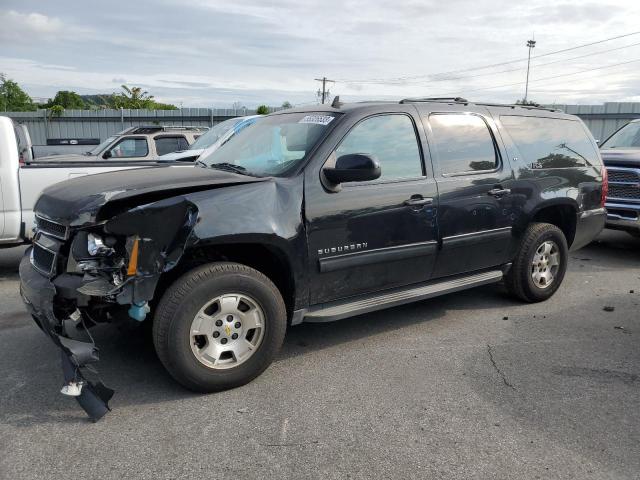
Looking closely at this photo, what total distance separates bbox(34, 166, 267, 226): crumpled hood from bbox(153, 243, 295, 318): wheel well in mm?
415

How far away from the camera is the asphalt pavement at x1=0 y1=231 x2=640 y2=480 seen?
279 cm

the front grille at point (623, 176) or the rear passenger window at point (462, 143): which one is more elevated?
the rear passenger window at point (462, 143)

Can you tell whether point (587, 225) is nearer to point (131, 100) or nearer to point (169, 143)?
point (169, 143)

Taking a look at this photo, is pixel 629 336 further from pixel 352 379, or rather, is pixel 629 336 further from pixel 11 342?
pixel 11 342

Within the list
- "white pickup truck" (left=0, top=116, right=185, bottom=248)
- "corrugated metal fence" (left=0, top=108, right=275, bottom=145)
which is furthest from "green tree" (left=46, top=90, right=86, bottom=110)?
"white pickup truck" (left=0, top=116, right=185, bottom=248)

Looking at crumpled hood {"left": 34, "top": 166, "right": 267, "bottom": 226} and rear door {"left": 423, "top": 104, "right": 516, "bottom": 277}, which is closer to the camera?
crumpled hood {"left": 34, "top": 166, "right": 267, "bottom": 226}

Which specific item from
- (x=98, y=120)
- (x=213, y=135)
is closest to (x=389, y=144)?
(x=213, y=135)

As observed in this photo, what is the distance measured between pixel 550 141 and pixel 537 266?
1254 mm

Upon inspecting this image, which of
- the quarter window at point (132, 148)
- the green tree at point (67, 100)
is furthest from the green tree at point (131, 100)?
the quarter window at point (132, 148)

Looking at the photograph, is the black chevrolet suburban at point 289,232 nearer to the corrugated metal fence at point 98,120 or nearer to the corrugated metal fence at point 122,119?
the corrugated metal fence at point 122,119

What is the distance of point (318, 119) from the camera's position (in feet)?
13.9

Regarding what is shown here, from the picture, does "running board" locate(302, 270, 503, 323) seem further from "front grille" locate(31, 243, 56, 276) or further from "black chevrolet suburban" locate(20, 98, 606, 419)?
"front grille" locate(31, 243, 56, 276)

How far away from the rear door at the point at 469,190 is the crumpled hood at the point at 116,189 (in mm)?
1653

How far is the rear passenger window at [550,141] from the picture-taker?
5133 millimetres
